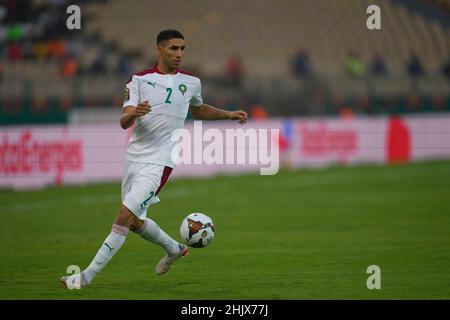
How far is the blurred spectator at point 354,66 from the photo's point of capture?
34.1 metres

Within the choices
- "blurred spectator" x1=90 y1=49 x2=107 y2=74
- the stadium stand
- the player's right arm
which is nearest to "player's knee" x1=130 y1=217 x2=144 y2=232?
the player's right arm

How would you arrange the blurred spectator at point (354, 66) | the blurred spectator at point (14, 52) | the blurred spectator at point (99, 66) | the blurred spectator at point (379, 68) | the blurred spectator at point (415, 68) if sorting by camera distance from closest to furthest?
the blurred spectator at point (14, 52) → the blurred spectator at point (99, 66) → the blurred spectator at point (415, 68) → the blurred spectator at point (379, 68) → the blurred spectator at point (354, 66)

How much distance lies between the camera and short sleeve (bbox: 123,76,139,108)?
952 cm

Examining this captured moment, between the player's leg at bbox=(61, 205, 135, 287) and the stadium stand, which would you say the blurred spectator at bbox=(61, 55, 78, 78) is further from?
the player's leg at bbox=(61, 205, 135, 287)

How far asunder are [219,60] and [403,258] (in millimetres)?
24109

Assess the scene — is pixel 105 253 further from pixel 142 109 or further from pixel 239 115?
pixel 239 115

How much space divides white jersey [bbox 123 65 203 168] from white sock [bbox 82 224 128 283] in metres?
0.79

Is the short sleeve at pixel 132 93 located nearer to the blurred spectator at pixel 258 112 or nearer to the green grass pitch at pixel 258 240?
the green grass pitch at pixel 258 240

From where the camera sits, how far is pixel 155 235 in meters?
10.1

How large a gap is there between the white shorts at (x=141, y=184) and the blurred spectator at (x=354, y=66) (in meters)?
24.8

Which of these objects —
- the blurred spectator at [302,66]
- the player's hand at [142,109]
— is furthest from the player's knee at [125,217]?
the blurred spectator at [302,66]

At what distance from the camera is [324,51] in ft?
120

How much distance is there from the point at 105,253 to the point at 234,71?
962 inches
